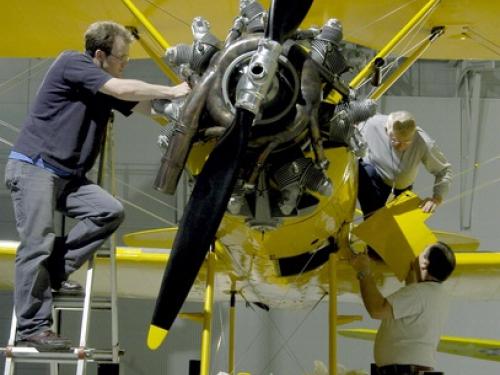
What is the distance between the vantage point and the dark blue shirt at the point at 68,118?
368 centimetres

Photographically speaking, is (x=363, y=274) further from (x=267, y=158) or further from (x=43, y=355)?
(x=43, y=355)

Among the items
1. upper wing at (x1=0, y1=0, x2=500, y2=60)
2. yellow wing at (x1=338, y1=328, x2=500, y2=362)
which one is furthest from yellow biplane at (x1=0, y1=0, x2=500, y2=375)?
yellow wing at (x1=338, y1=328, x2=500, y2=362)

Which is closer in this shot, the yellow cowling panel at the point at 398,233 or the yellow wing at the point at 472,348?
the yellow cowling panel at the point at 398,233

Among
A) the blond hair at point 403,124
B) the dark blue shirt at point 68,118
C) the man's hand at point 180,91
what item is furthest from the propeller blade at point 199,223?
the blond hair at point 403,124

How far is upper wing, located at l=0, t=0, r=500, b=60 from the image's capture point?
262 inches

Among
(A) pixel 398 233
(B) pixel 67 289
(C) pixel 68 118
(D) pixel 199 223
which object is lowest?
(B) pixel 67 289

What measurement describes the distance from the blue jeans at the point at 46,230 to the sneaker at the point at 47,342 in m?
0.04

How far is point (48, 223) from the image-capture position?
11.8 ft

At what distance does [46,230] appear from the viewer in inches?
142

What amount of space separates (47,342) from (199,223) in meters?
0.74

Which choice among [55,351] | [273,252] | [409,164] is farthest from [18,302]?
[409,164]

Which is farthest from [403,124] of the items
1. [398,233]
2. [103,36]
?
[103,36]

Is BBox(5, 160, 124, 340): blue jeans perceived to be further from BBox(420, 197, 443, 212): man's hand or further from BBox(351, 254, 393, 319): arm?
BBox(420, 197, 443, 212): man's hand

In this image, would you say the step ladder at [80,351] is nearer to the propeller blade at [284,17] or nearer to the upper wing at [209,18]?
the propeller blade at [284,17]
